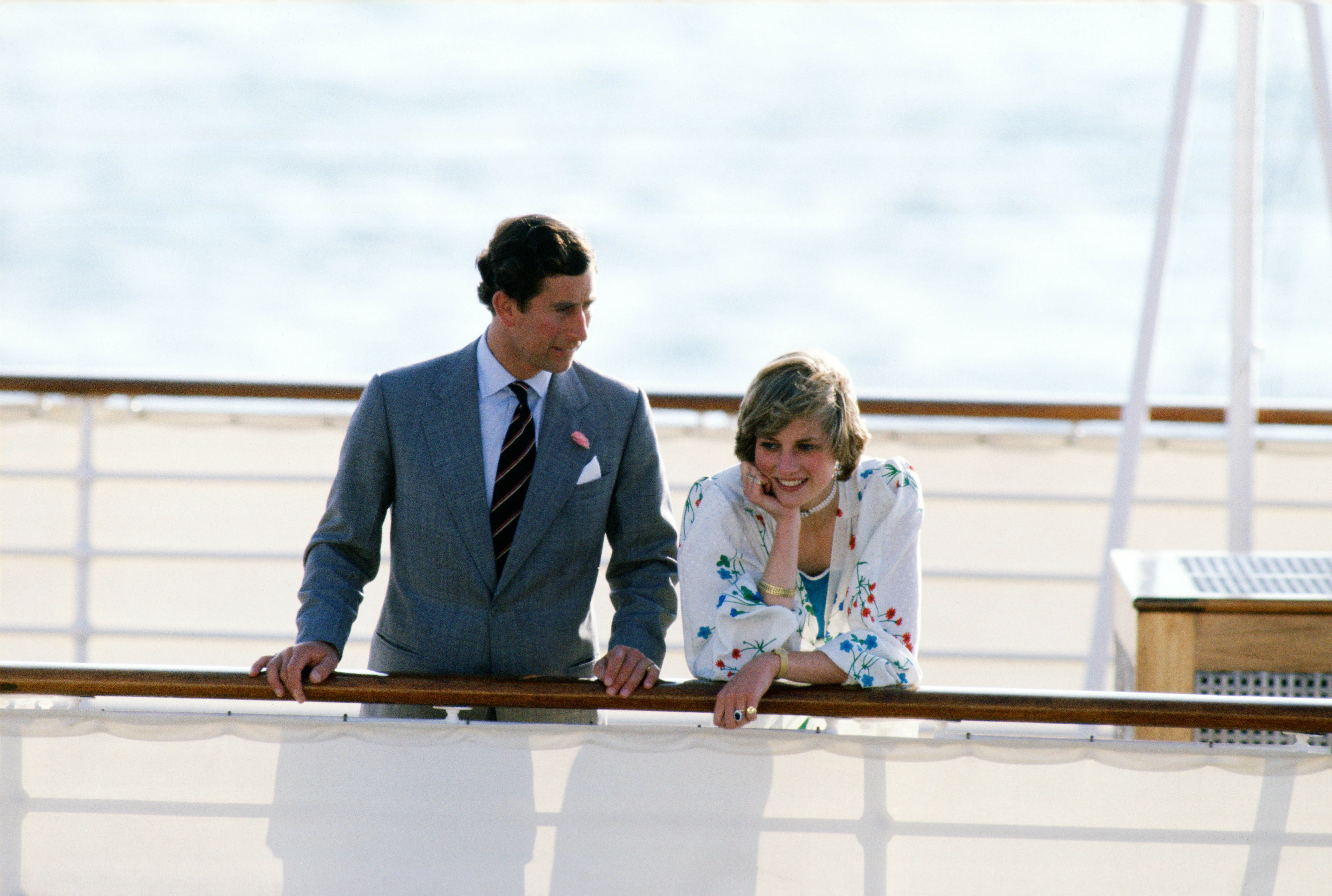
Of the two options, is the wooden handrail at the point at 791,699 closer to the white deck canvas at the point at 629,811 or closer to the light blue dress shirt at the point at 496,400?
the white deck canvas at the point at 629,811

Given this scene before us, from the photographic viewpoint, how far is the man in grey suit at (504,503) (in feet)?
5.42

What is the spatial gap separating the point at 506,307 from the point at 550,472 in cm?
22

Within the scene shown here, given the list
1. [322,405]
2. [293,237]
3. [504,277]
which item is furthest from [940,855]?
[293,237]

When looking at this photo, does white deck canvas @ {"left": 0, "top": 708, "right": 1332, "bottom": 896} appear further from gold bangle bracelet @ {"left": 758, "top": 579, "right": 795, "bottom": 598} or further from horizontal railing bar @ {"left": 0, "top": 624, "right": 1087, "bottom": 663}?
horizontal railing bar @ {"left": 0, "top": 624, "right": 1087, "bottom": 663}

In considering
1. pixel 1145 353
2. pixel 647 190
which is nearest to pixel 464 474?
pixel 1145 353

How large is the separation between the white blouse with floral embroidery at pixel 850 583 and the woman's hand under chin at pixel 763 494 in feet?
0.12

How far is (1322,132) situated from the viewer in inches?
107

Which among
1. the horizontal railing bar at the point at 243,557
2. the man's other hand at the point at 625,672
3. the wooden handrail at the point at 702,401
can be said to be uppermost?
the wooden handrail at the point at 702,401

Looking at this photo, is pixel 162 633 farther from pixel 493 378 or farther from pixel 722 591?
pixel 722 591

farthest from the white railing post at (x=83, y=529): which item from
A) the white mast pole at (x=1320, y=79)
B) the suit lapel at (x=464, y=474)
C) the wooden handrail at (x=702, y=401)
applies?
the white mast pole at (x=1320, y=79)

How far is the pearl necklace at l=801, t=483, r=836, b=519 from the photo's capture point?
1.63 m

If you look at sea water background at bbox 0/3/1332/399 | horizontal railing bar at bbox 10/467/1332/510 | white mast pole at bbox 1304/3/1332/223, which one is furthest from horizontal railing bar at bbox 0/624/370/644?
sea water background at bbox 0/3/1332/399

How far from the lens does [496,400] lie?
1.74 metres

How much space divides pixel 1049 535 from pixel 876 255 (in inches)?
497
